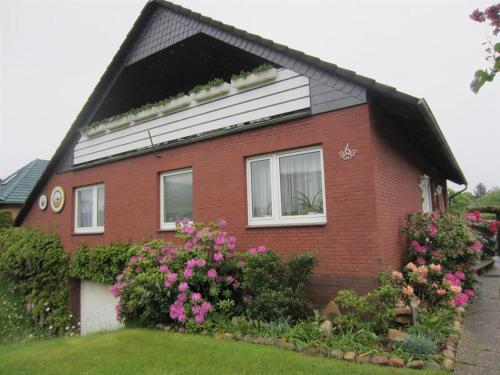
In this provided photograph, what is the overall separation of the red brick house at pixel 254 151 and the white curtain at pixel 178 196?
1.5 inches

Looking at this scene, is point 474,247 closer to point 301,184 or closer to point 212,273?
point 301,184

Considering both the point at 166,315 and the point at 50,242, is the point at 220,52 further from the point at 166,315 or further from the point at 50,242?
the point at 50,242

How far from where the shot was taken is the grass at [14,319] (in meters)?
9.25

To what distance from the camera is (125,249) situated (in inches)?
334

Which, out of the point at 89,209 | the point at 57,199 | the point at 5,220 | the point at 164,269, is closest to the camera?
the point at 164,269

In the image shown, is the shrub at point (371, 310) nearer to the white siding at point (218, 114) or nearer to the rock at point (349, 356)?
the rock at point (349, 356)

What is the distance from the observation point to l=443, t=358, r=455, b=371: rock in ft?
11.8

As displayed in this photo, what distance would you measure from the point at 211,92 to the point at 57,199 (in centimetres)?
748

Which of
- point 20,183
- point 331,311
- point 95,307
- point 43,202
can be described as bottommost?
point 95,307

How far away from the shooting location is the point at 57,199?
11391 millimetres

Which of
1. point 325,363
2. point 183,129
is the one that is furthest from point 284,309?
point 183,129

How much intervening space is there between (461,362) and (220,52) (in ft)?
24.0

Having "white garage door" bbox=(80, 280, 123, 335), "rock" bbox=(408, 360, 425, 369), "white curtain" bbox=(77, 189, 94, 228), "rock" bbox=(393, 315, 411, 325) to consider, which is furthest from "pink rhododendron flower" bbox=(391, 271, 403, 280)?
"white curtain" bbox=(77, 189, 94, 228)

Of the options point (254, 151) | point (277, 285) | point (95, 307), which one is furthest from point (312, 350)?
point (95, 307)
